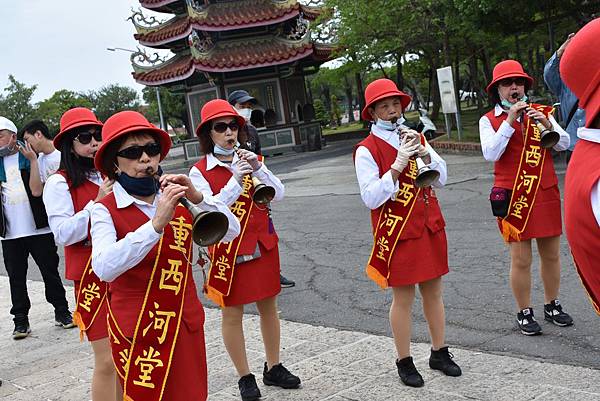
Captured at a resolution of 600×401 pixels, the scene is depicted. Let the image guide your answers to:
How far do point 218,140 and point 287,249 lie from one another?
535 centimetres

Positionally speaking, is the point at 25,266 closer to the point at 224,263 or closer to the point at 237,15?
the point at 224,263

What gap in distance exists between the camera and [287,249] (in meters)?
9.88

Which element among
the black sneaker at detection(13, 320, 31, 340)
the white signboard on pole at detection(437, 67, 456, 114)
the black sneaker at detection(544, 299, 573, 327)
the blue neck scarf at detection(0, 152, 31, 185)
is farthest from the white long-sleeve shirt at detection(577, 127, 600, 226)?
the white signboard on pole at detection(437, 67, 456, 114)

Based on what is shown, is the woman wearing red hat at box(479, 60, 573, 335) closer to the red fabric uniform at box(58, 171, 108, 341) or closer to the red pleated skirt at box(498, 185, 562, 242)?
the red pleated skirt at box(498, 185, 562, 242)

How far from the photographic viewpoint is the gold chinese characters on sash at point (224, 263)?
4574 mm

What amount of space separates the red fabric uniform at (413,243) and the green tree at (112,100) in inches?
2834

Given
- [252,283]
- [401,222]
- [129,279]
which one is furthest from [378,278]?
[129,279]

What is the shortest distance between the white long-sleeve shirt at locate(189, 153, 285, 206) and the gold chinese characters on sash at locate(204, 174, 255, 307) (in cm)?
12

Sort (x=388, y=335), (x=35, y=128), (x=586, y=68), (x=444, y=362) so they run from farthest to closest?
(x=35, y=128), (x=388, y=335), (x=444, y=362), (x=586, y=68)

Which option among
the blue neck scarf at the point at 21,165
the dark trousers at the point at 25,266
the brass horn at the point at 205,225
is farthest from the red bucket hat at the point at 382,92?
the dark trousers at the point at 25,266

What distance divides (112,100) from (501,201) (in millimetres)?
75204

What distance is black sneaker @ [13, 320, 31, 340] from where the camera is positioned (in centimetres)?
714

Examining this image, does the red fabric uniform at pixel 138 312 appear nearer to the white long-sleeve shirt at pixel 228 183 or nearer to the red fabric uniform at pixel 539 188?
the white long-sleeve shirt at pixel 228 183

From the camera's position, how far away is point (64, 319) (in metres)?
7.37
